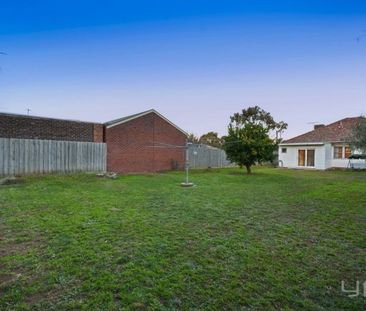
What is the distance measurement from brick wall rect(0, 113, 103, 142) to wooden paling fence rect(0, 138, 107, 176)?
0.48 meters

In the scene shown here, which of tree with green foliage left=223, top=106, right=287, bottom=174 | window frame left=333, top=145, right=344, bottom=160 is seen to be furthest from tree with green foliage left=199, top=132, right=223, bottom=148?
tree with green foliage left=223, top=106, right=287, bottom=174

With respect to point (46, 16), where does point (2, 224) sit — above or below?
below

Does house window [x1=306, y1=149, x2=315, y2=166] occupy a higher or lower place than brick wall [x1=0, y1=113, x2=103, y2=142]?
lower

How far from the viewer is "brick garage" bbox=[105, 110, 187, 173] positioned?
51.4 ft

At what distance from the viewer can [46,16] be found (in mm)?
9336

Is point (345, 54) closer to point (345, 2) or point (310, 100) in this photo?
point (345, 2)

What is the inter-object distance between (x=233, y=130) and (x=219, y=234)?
13430 mm

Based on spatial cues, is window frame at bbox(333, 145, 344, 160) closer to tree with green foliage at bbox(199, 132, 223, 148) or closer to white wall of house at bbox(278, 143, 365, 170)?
white wall of house at bbox(278, 143, 365, 170)

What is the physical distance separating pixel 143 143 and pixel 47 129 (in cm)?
620

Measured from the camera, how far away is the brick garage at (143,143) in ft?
51.4

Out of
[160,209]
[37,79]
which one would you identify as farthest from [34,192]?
[37,79]

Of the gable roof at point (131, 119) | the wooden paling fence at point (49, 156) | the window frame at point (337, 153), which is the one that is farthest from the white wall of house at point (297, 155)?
Result: the wooden paling fence at point (49, 156)

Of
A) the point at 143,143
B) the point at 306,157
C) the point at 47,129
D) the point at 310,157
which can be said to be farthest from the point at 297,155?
the point at 47,129

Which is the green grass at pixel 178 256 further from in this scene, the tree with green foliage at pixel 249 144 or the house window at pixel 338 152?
the house window at pixel 338 152
